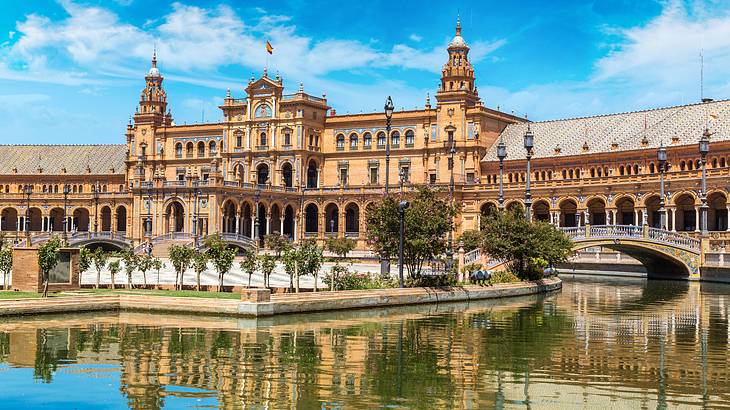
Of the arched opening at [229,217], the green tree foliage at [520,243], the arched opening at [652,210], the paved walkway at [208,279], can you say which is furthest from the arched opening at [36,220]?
the green tree foliage at [520,243]

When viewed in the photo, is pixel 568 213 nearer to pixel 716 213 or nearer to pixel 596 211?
pixel 596 211

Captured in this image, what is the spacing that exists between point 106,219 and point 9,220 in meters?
12.1

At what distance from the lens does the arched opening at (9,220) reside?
11305 centimetres

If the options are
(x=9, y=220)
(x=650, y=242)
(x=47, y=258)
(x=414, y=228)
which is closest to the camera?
(x=47, y=258)

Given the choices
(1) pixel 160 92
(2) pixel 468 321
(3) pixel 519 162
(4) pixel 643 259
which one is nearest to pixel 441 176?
(3) pixel 519 162

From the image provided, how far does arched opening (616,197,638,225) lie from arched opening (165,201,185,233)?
40.8 metres

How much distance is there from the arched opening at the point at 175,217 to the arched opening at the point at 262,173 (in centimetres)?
1114

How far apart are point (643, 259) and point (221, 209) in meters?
38.9

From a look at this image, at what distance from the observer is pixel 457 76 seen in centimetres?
9550

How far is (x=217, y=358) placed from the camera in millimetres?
24172

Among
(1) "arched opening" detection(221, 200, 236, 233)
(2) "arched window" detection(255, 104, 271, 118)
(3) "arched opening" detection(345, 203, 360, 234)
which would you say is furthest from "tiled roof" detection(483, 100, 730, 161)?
(1) "arched opening" detection(221, 200, 236, 233)

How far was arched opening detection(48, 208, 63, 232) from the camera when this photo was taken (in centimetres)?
11419

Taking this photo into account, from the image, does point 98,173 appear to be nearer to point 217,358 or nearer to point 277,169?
point 277,169

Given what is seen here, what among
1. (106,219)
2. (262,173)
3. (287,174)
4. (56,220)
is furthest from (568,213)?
(56,220)
